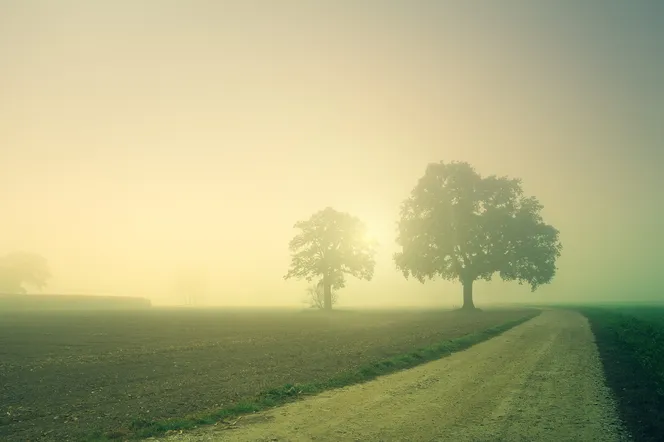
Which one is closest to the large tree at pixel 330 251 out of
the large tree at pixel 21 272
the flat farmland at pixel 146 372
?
the flat farmland at pixel 146 372

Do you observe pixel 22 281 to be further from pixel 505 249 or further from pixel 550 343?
pixel 550 343

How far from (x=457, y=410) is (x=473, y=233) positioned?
5167cm

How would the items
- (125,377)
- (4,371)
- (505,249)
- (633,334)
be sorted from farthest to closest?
(505,249) < (633,334) < (4,371) < (125,377)

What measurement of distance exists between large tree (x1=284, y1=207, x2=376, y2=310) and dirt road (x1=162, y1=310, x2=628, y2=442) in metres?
52.1

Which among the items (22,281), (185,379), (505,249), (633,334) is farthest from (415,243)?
(22,281)

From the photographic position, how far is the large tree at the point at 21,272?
420 ft

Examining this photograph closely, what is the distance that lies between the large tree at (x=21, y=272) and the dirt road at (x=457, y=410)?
15301 centimetres

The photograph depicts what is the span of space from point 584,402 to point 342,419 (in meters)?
7.26

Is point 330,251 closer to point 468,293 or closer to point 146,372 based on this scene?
point 468,293

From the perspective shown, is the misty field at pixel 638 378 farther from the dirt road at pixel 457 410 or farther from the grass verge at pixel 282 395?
the grass verge at pixel 282 395

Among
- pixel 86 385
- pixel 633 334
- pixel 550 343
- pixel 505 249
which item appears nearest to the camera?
pixel 86 385

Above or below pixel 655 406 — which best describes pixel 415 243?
above

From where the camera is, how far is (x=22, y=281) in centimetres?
13175

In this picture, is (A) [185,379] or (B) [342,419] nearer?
(B) [342,419]
